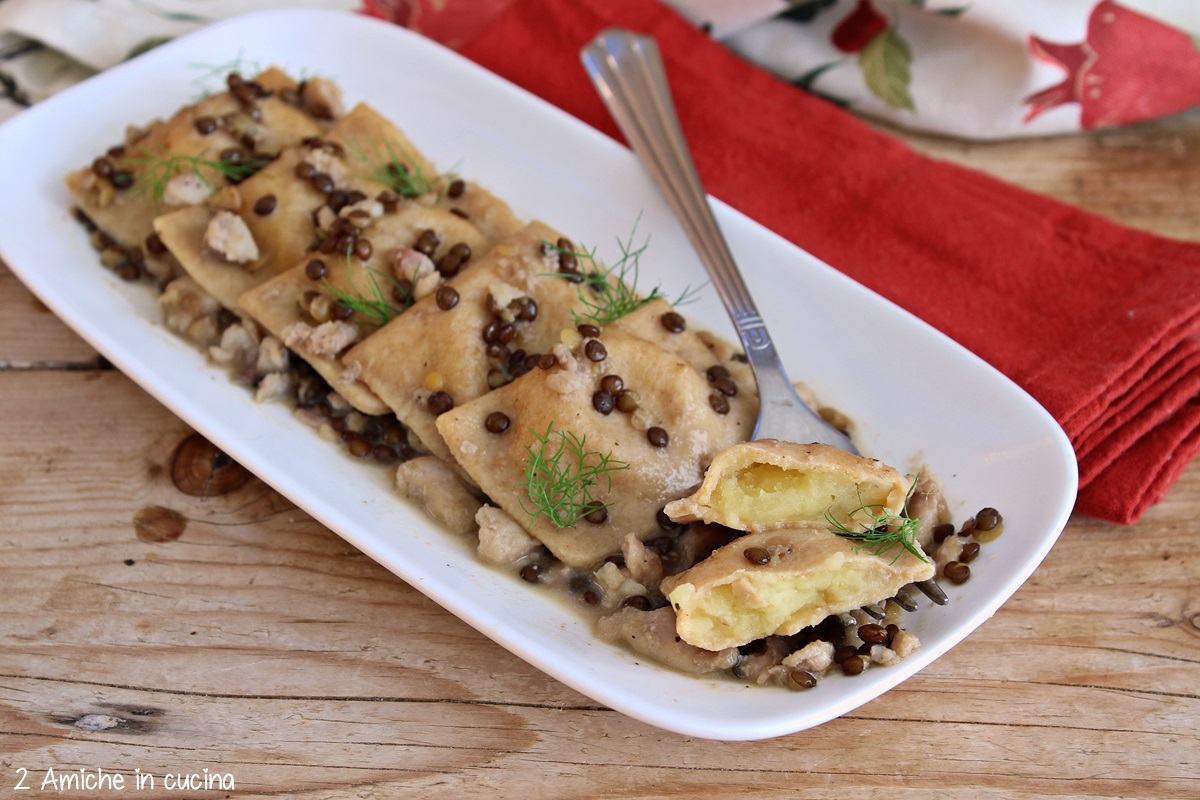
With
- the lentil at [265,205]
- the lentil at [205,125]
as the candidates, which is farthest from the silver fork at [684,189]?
the lentil at [205,125]

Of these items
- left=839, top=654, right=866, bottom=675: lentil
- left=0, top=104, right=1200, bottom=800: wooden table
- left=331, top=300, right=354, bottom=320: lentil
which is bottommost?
left=0, top=104, right=1200, bottom=800: wooden table

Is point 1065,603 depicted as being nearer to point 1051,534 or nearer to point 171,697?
point 1051,534

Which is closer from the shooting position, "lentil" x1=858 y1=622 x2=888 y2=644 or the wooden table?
"lentil" x1=858 y1=622 x2=888 y2=644

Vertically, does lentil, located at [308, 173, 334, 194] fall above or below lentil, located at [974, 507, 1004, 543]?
above

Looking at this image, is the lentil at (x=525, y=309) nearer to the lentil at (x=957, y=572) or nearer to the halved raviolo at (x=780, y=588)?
the halved raviolo at (x=780, y=588)

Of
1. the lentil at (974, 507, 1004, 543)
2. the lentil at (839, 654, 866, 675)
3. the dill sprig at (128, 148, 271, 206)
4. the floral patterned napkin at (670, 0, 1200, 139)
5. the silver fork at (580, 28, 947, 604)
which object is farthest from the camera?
the floral patterned napkin at (670, 0, 1200, 139)

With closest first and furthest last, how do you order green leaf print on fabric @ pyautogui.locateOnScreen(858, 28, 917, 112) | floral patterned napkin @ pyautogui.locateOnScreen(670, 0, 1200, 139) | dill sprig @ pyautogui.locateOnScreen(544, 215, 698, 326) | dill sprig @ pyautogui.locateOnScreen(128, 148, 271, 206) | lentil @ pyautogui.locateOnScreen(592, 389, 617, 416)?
lentil @ pyautogui.locateOnScreen(592, 389, 617, 416), dill sprig @ pyautogui.locateOnScreen(544, 215, 698, 326), dill sprig @ pyautogui.locateOnScreen(128, 148, 271, 206), floral patterned napkin @ pyautogui.locateOnScreen(670, 0, 1200, 139), green leaf print on fabric @ pyautogui.locateOnScreen(858, 28, 917, 112)

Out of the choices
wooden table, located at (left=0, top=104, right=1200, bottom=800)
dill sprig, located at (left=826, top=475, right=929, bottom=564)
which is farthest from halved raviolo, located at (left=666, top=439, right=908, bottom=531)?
wooden table, located at (left=0, top=104, right=1200, bottom=800)

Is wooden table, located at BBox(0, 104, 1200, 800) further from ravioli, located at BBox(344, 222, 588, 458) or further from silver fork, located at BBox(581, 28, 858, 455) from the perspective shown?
silver fork, located at BBox(581, 28, 858, 455)
